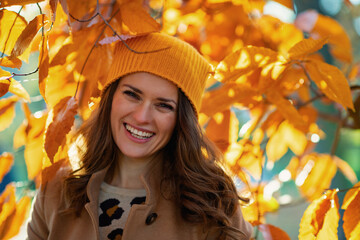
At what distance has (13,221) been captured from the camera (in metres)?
1.24

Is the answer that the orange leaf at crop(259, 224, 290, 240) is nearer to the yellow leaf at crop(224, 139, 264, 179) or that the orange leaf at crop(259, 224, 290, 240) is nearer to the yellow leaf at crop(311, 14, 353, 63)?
the yellow leaf at crop(224, 139, 264, 179)

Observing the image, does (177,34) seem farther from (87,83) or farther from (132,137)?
(132,137)

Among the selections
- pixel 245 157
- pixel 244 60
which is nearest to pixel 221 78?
pixel 244 60

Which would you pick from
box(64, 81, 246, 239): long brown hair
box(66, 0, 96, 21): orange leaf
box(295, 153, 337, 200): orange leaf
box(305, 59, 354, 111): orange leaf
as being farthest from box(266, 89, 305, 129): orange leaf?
box(66, 0, 96, 21): orange leaf

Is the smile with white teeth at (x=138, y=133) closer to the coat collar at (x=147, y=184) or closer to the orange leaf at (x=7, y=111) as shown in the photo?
the coat collar at (x=147, y=184)

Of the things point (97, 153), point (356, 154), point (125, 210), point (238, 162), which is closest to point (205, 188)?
point (238, 162)

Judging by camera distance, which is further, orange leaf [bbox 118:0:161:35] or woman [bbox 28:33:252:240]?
woman [bbox 28:33:252:240]

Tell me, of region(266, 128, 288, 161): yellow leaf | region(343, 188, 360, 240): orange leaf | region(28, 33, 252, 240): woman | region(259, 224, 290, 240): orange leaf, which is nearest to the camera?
region(343, 188, 360, 240): orange leaf

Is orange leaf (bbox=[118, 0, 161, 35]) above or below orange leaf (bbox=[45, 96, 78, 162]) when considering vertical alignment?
above

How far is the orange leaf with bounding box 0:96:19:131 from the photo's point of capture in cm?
124

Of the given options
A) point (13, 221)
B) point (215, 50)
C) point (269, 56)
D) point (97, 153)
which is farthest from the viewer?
point (215, 50)

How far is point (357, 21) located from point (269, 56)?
4.08 ft

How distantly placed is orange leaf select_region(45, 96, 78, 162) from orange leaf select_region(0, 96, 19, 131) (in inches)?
14.1

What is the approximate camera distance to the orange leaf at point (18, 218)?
3.95 feet
